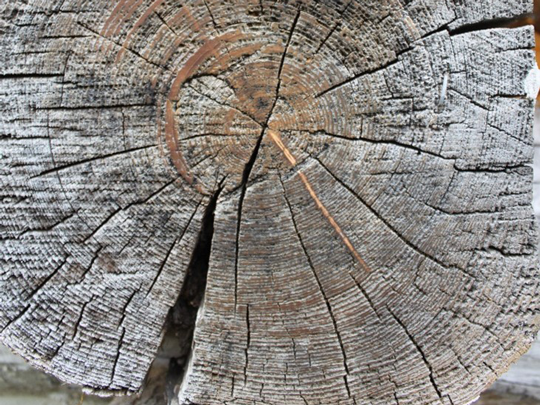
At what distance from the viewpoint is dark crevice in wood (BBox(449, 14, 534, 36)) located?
111cm

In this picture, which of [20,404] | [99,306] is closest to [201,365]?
[99,306]

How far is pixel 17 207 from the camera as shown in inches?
45.5

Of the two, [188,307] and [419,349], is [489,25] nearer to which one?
[419,349]

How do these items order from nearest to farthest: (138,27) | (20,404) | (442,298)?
(138,27) → (442,298) → (20,404)

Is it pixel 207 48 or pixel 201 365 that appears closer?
pixel 207 48

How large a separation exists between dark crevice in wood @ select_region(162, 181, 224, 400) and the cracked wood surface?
1cm

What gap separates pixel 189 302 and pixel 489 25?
99cm

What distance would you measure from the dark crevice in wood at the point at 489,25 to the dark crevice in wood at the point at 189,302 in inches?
24.8

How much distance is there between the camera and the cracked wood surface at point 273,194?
1.07 meters

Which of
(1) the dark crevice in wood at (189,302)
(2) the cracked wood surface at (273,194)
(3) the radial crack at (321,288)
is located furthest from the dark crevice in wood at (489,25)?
(1) the dark crevice in wood at (189,302)

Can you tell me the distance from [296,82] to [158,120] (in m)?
0.31

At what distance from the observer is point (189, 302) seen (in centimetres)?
131

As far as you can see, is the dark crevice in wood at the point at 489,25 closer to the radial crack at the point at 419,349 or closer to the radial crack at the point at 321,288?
the radial crack at the point at 321,288

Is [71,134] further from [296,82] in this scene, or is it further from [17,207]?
[296,82]
